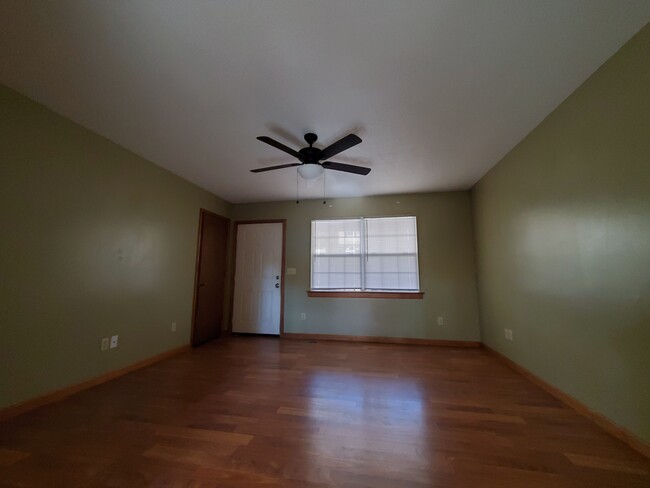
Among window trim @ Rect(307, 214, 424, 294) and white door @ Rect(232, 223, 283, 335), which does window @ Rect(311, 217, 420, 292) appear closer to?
window trim @ Rect(307, 214, 424, 294)

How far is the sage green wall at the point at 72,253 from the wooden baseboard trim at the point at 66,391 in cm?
5

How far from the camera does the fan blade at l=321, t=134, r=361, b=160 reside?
1.97m

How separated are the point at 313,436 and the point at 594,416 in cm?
202

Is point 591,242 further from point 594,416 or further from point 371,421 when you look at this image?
point 371,421

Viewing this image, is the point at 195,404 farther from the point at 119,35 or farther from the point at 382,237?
the point at 382,237

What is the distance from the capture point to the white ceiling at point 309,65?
1.31 m

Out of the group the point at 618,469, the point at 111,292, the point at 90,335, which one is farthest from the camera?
the point at 111,292

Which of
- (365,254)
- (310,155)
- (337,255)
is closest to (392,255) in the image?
(365,254)

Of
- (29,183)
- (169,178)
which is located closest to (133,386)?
(29,183)

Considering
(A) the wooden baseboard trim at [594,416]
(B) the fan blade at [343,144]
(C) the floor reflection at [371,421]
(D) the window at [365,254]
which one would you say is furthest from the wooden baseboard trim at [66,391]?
(A) the wooden baseboard trim at [594,416]

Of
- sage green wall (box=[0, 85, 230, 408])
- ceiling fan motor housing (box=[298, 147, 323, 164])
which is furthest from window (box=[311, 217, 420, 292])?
sage green wall (box=[0, 85, 230, 408])

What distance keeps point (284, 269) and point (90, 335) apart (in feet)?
8.56

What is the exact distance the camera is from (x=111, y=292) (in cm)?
258

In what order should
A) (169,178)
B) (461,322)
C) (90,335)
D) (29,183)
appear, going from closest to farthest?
(29,183), (90,335), (169,178), (461,322)
